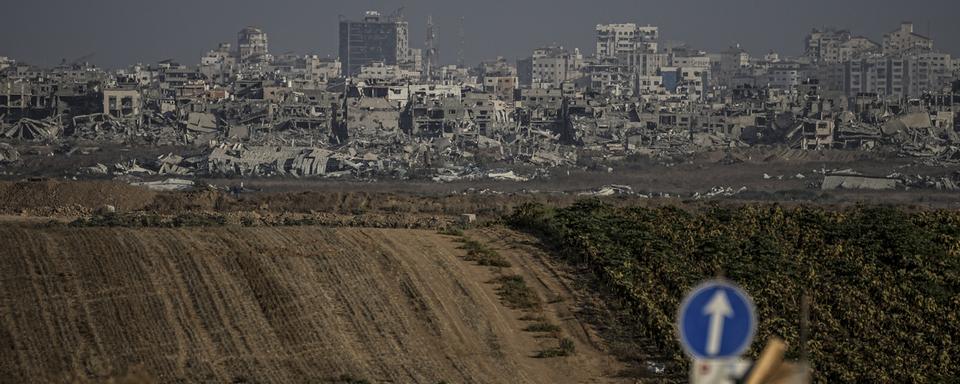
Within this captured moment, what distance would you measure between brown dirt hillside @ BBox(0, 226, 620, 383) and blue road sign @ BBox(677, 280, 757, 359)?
958 centimetres

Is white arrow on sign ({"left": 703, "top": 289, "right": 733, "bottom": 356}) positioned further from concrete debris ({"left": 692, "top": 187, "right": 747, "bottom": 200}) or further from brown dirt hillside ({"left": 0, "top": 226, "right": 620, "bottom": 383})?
concrete debris ({"left": 692, "top": 187, "right": 747, "bottom": 200})

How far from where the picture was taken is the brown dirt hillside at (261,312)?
17.1 m

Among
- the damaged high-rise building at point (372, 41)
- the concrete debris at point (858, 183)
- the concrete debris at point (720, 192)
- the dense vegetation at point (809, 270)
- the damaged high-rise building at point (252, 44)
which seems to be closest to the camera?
the dense vegetation at point (809, 270)

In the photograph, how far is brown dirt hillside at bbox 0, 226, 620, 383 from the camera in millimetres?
17109

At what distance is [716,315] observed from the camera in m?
6.36

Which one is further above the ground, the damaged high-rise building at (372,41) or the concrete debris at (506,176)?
the damaged high-rise building at (372,41)

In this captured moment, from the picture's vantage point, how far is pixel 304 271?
837 inches

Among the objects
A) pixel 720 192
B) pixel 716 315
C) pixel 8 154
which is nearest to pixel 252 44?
pixel 8 154

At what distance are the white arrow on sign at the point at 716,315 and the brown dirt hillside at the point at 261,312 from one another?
31.5 ft

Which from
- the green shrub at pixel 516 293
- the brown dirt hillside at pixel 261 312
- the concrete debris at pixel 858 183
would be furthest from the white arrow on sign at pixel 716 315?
the concrete debris at pixel 858 183

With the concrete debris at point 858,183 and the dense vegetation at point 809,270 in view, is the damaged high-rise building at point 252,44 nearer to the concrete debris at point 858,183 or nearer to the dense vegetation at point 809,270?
the concrete debris at point 858,183

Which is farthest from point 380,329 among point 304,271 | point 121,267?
point 121,267

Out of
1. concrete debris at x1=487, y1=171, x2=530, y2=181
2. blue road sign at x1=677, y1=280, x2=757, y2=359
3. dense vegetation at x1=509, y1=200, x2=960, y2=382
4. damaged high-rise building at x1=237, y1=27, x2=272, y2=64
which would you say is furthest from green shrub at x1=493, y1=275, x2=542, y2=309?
damaged high-rise building at x1=237, y1=27, x2=272, y2=64

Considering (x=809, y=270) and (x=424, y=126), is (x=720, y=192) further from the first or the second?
(x=809, y=270)
